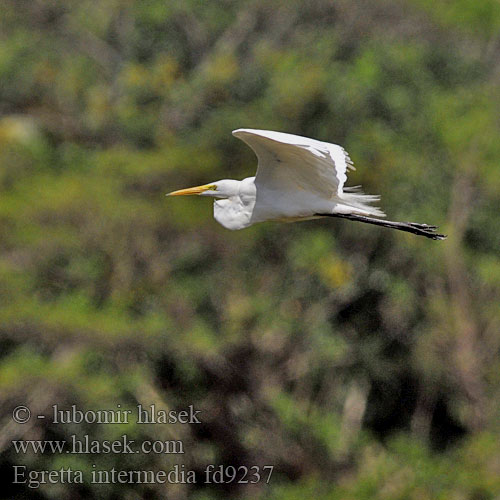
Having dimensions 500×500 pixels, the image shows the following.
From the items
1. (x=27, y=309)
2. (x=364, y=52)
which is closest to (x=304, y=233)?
(x=27, y=309)

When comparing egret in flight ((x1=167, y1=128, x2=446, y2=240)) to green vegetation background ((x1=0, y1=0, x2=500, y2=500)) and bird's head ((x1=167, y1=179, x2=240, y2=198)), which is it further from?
green vegetation background ((x1=0, y1=0, x2=500, y2=500))

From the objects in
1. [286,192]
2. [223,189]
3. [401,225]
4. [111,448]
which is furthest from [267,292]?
[286,192]

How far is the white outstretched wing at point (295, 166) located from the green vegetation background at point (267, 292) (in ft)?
21.3

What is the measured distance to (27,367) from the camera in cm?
1145

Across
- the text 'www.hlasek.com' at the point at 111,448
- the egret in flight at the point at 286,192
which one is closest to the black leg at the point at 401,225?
the egret in flight at the point at 286,192

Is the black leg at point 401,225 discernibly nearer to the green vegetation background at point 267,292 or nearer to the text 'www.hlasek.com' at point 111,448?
the green vegetation background at point 267,292

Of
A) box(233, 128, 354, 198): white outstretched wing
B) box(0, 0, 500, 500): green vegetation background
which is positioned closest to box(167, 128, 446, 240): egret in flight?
box(233, 128, 354, 198): white outstretched wing

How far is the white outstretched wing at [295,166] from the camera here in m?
4.84

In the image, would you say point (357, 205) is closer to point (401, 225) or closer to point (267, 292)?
point (401, 225)

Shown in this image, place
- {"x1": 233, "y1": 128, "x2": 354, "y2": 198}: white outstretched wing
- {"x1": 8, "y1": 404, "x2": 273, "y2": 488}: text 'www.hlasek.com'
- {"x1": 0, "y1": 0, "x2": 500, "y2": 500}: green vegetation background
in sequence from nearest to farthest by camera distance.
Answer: {"x1": 233, "y1": 128, "x2": 354, "y2": 198}: white outstretched wing → {"x1": 8, "y1": 404, "x2": 273, "y2": 488}: text 'www.hlasek.com' → {"x1": 0, "y1": 0, "x2": 500, "y2": 500}: green vegetation background

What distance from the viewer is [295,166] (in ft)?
16.7

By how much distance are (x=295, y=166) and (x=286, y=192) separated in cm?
16

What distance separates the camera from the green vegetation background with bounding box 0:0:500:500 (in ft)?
39.1

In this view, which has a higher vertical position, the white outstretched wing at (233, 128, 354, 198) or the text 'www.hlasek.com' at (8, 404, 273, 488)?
the white outstretched wing at (233, 128, 354, 198)
